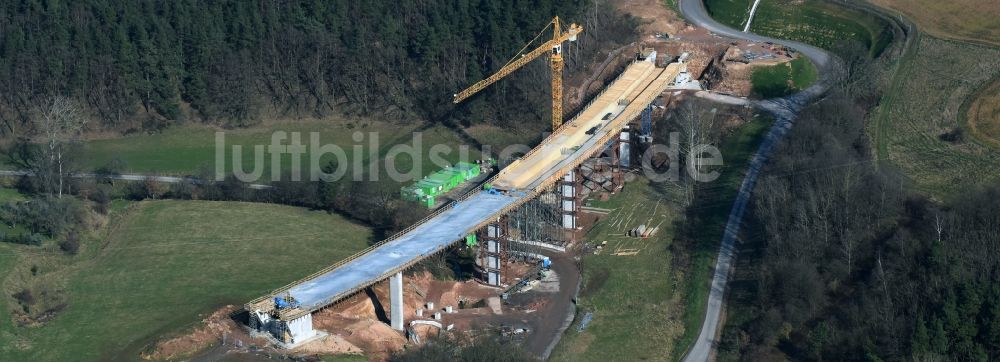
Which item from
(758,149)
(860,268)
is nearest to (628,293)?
(860,268)

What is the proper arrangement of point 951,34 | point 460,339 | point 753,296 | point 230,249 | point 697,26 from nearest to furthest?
1. point 460,339
2. point 753,296
3. point 230,249
4. point 951,34
5. point 697,26

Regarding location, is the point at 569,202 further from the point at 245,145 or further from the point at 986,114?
the point at 986,114

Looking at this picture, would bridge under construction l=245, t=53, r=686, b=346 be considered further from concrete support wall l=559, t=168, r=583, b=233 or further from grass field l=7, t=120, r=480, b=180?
grass field l=7, t=120, r=480, b=180

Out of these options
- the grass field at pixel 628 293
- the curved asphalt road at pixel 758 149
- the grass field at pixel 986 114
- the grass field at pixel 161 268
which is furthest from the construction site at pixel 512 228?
the grass field at pixel 986 114

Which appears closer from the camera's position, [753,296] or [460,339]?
[460,339]

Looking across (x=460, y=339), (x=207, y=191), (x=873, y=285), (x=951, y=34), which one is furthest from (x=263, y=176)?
(x=951, y=34)

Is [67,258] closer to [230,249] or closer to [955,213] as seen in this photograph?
[230,249]

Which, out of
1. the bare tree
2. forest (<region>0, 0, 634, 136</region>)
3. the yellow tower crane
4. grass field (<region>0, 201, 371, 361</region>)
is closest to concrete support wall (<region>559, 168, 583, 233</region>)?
the yellow tower crane

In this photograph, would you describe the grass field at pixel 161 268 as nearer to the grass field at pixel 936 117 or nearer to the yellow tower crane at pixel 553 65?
the yellow tower crane at pixel 553 65
